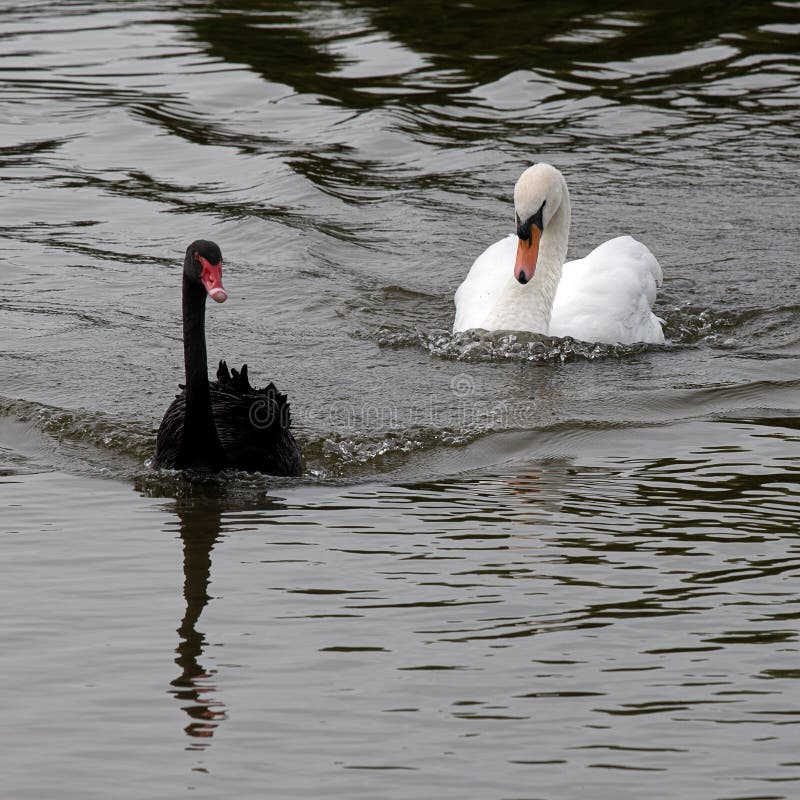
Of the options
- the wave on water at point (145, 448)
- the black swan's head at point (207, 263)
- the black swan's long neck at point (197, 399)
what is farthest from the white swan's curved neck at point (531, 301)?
the black swan's head at point (207, 263)

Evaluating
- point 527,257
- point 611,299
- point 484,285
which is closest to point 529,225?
point 527,257

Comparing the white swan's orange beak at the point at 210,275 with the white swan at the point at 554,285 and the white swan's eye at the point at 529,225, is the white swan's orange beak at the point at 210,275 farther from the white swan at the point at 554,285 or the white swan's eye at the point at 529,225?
the white swan's eye at the point at 529,225

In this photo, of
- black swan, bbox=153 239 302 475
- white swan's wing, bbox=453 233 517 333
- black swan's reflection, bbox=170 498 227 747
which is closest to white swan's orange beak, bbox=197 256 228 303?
black swan, bbox=153 239 302 475

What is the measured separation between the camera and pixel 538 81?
1716 centimetres

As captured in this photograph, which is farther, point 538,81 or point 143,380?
point 538,81

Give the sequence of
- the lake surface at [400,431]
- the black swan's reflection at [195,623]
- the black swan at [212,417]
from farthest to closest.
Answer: the black swan at [212,417], the black swan's reflection at [195,623], the lake surface at [400,431]

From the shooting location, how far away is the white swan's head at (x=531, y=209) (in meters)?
10.4

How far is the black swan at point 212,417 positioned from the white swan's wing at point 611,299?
2982 mm

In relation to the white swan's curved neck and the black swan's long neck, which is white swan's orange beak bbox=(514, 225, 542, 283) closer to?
the white swan's curved neck

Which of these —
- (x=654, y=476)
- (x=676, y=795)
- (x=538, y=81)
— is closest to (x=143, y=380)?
(x=654, y=476)

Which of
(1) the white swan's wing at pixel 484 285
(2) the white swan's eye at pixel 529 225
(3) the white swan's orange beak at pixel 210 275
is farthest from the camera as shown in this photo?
(1) the white swan's wing at pixel 484 285

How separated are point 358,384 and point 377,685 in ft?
14.8

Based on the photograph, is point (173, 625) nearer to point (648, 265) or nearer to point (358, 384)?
point (358, 384)

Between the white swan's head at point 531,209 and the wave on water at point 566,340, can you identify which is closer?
the wave on water at point 566,340
